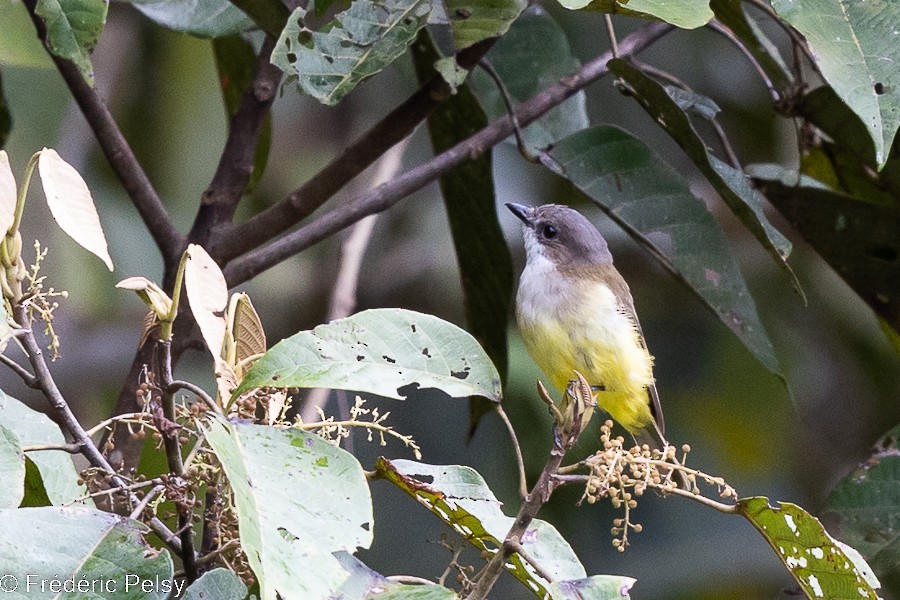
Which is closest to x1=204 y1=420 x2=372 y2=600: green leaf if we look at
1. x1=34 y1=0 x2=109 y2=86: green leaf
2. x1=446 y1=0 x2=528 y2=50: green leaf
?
x1=34 y1=0 x2=109 y2=86: green leaf

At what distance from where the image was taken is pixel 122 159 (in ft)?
7.21

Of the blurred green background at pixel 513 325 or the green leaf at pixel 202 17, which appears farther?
the blurred green background at pixel 513 325

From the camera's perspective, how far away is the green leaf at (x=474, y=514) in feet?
4.77

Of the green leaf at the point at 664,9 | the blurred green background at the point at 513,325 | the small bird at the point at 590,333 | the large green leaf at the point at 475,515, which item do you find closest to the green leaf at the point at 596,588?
the large green leaf at the point at 475,515

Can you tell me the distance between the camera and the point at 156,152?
14.4 feet

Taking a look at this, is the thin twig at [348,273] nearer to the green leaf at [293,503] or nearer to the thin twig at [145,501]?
the thin twig at [145,501]

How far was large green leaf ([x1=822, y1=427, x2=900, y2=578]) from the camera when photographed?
2229 mm

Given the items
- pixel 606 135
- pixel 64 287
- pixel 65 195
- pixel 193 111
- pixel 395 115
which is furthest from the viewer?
pixel 193 111

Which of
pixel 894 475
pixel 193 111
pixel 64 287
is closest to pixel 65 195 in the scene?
pixel 894 475

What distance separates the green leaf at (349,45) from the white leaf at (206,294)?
23.3 inches

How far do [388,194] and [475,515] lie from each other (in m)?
0.82

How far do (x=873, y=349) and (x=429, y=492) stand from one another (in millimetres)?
3638

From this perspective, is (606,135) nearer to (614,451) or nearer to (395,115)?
(395,115)

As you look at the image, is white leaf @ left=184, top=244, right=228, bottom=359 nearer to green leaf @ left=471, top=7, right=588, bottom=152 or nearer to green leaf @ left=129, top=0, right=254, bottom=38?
Answer: green leaf @ left=129, top=0, right=254, bottom=38
